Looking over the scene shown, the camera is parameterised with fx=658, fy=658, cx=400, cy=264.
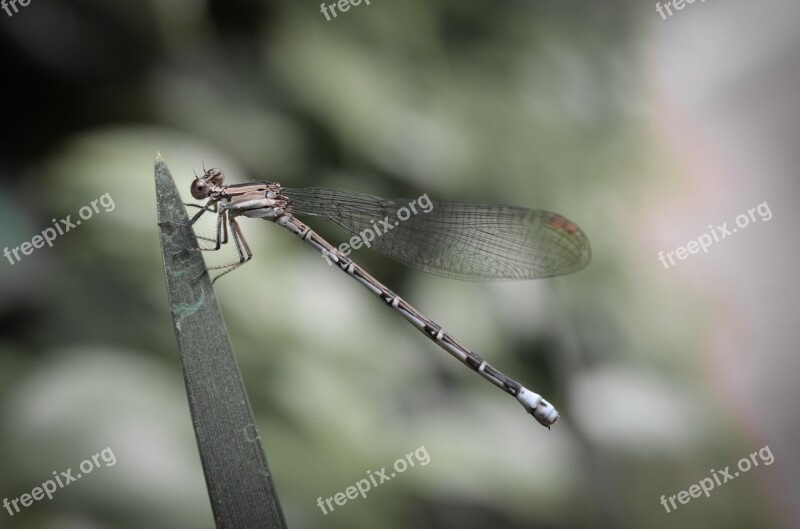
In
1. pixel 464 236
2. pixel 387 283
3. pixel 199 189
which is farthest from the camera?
pixel 387 283

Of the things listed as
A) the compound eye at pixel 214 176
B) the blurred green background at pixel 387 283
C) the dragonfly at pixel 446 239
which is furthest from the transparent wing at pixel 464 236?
the compound eye at pixel 214 176

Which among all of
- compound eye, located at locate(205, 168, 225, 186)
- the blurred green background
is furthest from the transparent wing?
compound eye, located at locate(205, 168, 225, 186)

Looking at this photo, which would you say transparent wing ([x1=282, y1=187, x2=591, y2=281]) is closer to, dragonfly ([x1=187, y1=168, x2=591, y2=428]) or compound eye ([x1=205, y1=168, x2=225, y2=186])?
dragonfly ([x1=187, y1=168, x2=591, y2=428])

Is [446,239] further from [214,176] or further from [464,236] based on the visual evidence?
[214,176]

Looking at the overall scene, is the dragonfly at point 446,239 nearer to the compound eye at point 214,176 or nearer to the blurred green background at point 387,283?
the compound eye at point 214,176

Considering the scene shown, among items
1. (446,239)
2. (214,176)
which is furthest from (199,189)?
(446,239)

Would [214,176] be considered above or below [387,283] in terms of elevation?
below

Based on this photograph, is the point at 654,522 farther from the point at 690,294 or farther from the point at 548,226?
the point at 548,226

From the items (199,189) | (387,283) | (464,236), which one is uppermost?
(387,283)

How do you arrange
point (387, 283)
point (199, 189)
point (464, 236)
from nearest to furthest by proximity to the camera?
1. point (199, 189)
2. point (464, 236)
3. point (387, 283)
